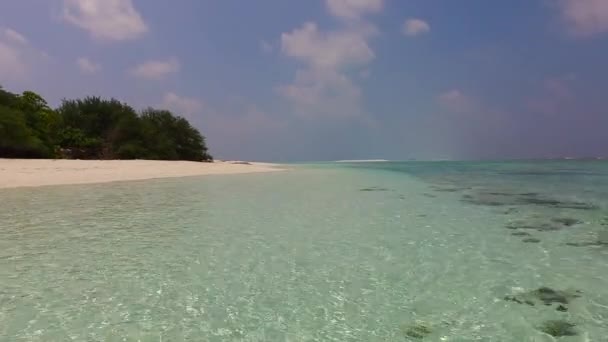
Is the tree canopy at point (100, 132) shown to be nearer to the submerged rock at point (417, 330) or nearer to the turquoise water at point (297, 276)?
the turquoise water at point (297, 276)

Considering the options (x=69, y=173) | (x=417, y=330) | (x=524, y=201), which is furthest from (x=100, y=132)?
(x=417, y=330)

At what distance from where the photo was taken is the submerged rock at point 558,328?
12.1ft

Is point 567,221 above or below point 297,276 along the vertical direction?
above

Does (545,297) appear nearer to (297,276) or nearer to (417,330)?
(417,330)

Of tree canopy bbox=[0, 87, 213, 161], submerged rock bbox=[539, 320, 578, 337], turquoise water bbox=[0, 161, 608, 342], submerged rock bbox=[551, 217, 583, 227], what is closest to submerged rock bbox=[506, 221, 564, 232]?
turquoise water bbox=[0, 161, 608, 342]

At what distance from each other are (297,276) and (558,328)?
305 centimetres

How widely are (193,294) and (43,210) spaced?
28.1ft

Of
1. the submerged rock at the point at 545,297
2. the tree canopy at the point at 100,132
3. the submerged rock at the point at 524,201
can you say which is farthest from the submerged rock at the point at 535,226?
the tree canopy at the point at 100,132

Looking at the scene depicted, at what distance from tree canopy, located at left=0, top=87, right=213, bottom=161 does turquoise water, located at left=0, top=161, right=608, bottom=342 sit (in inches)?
1284

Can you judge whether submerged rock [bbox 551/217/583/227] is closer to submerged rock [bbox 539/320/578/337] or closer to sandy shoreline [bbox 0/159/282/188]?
submerged rock [bbox 539/320/578/337]

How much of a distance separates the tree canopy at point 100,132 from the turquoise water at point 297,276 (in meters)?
32.6

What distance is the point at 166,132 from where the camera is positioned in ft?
174

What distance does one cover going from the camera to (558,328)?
12.5 feet

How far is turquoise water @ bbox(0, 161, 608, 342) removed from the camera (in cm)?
378
